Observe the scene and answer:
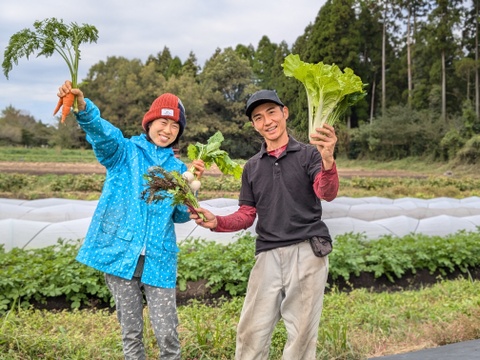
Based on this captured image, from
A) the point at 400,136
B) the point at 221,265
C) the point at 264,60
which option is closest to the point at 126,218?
the point at 221,265

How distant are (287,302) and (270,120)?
0.83 m

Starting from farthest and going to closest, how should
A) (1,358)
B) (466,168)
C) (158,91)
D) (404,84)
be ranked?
(404,84), (466,168), (158,91), (1,358)

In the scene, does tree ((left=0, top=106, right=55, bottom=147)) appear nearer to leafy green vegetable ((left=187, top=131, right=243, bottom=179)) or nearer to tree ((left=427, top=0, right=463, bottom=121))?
tree ((left=427, top=0, right=463, bottom=121))

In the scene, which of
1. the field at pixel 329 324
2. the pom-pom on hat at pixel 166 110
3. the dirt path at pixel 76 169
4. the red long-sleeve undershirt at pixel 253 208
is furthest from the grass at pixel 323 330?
the dirt path at pixel 76 169

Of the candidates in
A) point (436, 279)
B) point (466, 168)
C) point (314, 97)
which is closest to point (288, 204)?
point (314, 97)

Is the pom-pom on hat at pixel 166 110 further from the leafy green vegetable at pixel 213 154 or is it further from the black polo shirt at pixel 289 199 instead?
the black polo shirt at pixel 289 199

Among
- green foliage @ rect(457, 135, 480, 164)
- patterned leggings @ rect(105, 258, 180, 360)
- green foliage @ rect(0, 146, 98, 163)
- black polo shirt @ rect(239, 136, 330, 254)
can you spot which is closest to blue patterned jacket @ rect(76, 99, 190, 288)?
patterned leggings @ rect(105, 258, 180, 360)

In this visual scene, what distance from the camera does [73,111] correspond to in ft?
7.76

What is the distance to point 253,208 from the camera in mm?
2570

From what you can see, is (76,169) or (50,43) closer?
(50,43)

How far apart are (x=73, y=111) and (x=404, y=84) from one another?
30.2 metres

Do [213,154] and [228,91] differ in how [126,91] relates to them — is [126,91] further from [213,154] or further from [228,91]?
[213,154]

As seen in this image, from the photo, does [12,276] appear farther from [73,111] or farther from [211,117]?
[211,117]

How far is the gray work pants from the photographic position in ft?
7.73
